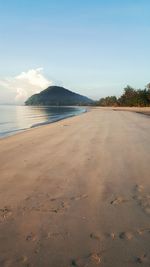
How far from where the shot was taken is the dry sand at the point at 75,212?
11.7 ft

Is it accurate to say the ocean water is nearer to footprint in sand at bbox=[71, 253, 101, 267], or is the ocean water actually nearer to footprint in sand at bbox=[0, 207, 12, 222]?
footprint in sand at bbox=[0, 207, 12, 222]

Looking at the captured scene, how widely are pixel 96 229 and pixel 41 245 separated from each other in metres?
0.93

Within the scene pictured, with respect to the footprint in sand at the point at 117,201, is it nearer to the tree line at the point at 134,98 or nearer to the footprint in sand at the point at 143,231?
the footprint in sand at the point at 143,231

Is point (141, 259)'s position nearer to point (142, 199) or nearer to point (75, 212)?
point (75, 212)

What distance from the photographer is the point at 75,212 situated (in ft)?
16.1

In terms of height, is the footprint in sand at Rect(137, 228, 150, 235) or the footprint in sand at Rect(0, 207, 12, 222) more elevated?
the footprint in sand at Rect(137, 228, 150, 235)

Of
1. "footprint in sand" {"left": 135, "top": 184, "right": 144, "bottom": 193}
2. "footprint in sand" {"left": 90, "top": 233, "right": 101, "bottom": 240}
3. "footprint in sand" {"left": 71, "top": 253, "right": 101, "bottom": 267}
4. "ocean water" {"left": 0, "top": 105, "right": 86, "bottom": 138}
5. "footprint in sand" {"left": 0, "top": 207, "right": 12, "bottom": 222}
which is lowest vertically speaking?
"ocean water" {"left": 0, "top": 105, "right": 86, "bottom": 138}

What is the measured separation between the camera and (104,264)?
3.37 metres

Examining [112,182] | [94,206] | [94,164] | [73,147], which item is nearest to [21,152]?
[73,147]

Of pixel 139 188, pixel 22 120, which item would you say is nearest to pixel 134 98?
pixel 22 120

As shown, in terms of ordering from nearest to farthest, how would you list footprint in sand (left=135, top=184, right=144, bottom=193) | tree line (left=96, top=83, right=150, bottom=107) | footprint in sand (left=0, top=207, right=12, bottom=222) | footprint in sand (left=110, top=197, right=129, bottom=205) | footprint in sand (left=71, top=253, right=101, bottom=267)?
footprint in sand (left=71, top=253, right=101, bottom=267) → footprint in sand (left=0, top=207, right=12, bottom=222) → footprint in sand (left=110, top=197, right=129, bottom=205) → footprint in sand (left=135, top=184, right=144, bottom=193) → tree line (left=96, top=83, right=150, bottom=107)

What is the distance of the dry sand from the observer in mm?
3576

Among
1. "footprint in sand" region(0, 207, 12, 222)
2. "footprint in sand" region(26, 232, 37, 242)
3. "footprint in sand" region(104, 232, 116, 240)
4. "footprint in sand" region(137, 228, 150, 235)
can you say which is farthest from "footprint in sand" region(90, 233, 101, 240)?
"footprint in sand" region(0, 207, 12, 222)

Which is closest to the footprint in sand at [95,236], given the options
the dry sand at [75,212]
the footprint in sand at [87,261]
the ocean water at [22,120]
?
the dry sand at [75,212]
